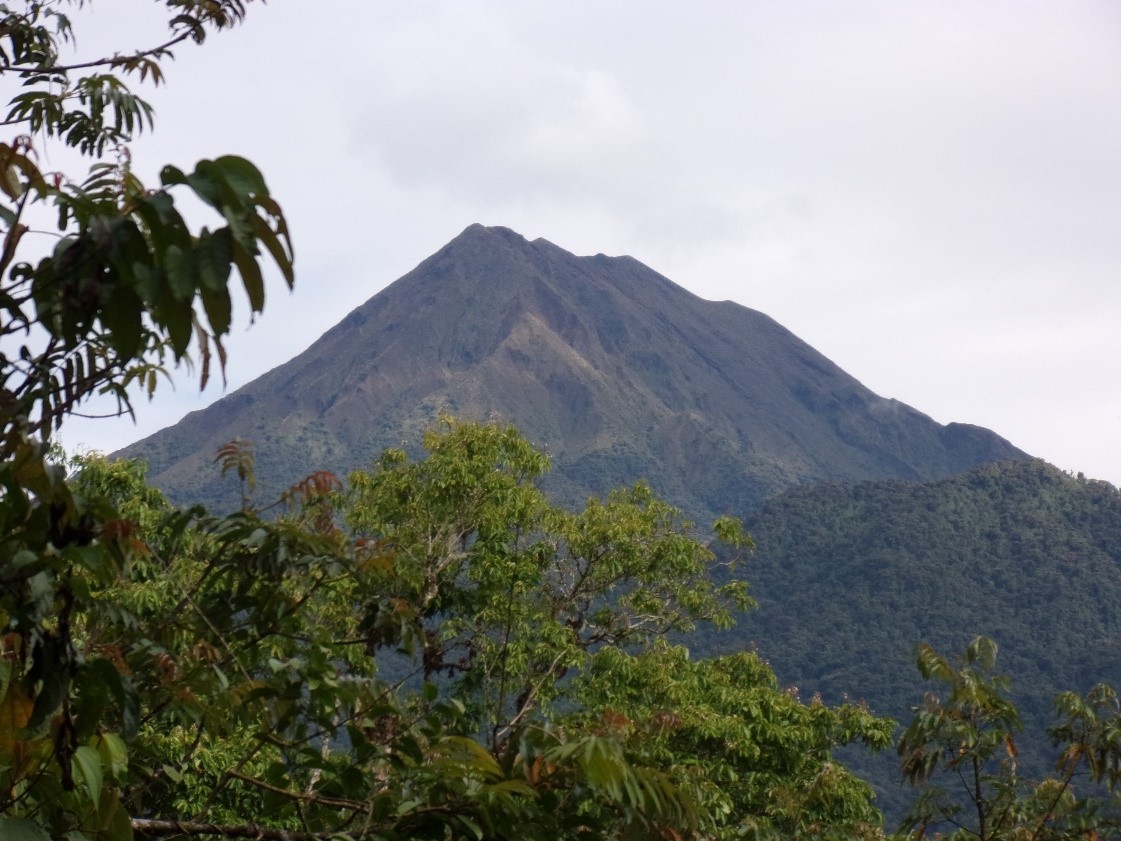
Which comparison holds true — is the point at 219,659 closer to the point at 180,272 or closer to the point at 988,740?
the point at 180,272

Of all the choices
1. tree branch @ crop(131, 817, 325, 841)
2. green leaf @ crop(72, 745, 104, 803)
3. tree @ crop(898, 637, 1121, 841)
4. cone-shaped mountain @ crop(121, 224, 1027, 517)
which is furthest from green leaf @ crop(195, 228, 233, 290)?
cone-shaped mountain @ crop(121, 224, 1027, 517)

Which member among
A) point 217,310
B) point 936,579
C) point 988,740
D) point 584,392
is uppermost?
point 584,392

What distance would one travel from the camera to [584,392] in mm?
103625

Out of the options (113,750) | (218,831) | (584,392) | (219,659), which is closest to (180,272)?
(113,750)

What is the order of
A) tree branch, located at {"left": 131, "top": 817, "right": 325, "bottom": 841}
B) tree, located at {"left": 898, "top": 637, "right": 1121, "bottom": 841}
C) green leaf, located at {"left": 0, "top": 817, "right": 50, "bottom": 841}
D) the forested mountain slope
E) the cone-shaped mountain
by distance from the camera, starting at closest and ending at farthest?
green leaf, located at {"left": 0, "top": 817, "right": 50, "bottom": 841} → tree branch, located at {"left": 131, "top": 817, "right": 325, "bottom": 841} → tree, located at {"left": 898, "top": 637, "right": 1121, "bottom": 841} → the forested mountain slope → the cone-shaped mountain

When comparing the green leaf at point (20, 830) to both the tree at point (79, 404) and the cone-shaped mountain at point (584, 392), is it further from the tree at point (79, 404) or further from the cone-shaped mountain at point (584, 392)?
the cone-shaped mountain at point (584, 392)

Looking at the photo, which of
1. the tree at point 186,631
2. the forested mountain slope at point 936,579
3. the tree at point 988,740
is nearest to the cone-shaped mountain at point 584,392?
the forested mountain slope at point 936,579

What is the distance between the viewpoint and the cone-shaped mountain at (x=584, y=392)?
85125 mm

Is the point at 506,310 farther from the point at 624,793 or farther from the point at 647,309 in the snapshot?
the point at 624,793

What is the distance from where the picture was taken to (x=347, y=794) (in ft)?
6.70

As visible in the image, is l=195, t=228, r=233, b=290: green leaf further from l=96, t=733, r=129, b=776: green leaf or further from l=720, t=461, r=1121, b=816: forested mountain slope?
l=720, t=461, r=1121, b=816: forested mountain slope

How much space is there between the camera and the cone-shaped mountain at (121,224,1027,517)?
85.1m

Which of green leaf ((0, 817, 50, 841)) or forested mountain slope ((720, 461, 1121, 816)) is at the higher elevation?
green leaf ((0, 817, 50, 841))

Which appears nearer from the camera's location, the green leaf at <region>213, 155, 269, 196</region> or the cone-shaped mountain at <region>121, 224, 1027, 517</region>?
the green leaf at <region>213, 155, 269, 196</region>
